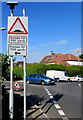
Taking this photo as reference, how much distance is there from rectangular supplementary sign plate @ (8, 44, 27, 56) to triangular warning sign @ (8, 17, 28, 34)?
41 cm

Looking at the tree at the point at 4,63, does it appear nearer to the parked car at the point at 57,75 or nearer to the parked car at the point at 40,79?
the parked car at the point at 40,79

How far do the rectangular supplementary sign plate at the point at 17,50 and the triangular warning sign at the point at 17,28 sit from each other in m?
0.41

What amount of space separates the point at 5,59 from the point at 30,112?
7.14ft

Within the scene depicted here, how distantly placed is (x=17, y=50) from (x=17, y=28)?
651 millimetres

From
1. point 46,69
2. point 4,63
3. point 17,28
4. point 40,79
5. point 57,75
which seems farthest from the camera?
point 46,69

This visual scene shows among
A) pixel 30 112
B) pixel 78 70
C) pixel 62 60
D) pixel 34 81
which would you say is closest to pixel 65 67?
pixel 78 70

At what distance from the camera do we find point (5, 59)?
283 inches

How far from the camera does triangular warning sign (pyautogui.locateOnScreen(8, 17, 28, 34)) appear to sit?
230 inches

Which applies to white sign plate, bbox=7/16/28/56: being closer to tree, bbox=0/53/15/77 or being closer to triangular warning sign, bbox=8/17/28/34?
triangular warning sign, bbox=8/17/28/34

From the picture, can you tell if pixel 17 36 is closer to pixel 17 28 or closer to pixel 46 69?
pixel 17 28

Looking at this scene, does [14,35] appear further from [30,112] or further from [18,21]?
[30,112]

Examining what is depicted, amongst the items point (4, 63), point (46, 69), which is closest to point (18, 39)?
point (4, 63)

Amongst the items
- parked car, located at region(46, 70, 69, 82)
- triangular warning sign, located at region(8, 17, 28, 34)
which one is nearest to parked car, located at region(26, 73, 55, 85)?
parked car, located at region(46, 70, 69, 82)

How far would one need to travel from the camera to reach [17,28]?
591 centimetres
